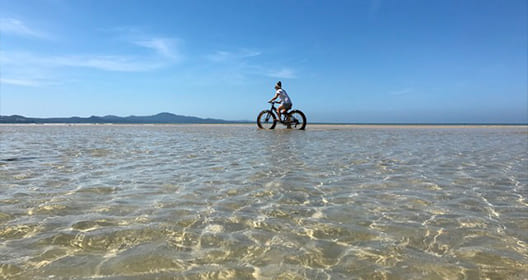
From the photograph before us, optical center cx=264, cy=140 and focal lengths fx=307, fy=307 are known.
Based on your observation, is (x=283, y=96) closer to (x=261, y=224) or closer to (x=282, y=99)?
(x=282, y=99)

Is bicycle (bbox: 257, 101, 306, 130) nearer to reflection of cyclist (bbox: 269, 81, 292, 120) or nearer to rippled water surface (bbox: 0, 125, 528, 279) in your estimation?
reflection of cyclist (bbox: 269, 81, 292, 120)

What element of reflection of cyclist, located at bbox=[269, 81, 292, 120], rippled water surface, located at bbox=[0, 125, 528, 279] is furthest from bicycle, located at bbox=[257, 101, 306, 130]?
rippled water surface, located at bbox=[0, 125, 528, 279]

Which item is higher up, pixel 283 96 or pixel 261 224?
pixel 283 96

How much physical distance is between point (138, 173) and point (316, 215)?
12.9 feet

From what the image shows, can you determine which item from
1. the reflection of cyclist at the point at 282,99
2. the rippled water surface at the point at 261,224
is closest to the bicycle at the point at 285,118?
the reflection of cyclist at the point at 282,99

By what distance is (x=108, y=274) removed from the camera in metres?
2.30

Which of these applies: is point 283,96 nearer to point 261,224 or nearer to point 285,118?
point 285,118

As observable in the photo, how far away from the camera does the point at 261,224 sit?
3.39 meters

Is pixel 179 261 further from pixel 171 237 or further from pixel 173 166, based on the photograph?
pixel 173 166

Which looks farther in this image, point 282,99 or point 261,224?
point 282,99

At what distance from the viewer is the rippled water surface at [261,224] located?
8.00ft

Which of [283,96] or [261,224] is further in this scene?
[283,96]

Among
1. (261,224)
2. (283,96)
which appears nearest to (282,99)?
(283,96)

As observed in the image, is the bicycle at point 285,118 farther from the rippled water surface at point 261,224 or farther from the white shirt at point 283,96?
the rippled water surface at point 261,224
